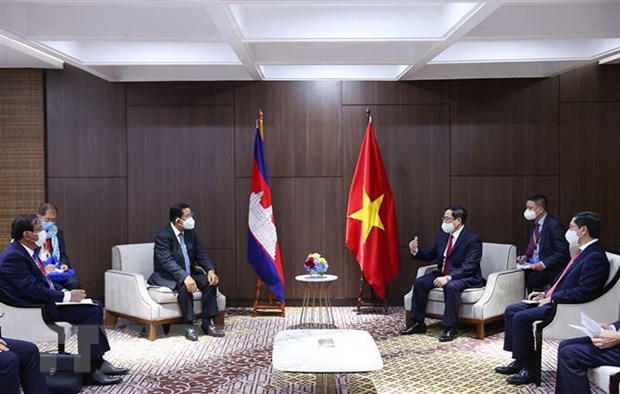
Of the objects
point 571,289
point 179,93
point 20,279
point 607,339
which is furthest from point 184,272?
point 607,339

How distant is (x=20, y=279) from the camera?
205 inches

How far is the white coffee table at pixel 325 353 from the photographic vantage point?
4.66m

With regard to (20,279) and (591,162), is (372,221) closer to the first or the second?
(591,162)

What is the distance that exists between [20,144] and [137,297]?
3.20 metres

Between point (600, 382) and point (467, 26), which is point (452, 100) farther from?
point (600, 382)

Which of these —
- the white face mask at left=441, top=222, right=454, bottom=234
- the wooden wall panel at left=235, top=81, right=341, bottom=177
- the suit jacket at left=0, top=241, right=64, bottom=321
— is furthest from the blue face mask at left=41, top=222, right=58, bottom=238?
the white face mask at left=441, top=222, right=454, bottom=234

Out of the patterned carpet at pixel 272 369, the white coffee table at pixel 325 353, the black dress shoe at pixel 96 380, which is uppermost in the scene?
the white coffee table at pixel 325 353

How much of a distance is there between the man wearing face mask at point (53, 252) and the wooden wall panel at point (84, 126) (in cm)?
143

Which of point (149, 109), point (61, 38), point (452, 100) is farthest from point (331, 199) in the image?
point (61, 38)

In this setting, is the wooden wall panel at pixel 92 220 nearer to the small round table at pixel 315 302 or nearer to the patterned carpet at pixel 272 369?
the patterned carpet at pixel 272 369

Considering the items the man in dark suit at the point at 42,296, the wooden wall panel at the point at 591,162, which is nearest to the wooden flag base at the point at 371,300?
the wooden wall panel at the point at 591,162

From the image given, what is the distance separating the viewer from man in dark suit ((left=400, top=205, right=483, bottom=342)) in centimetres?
709

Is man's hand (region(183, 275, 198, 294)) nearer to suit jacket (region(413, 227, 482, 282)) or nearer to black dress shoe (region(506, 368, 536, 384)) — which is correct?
suit jacket (region(413, 227, 482, 282))

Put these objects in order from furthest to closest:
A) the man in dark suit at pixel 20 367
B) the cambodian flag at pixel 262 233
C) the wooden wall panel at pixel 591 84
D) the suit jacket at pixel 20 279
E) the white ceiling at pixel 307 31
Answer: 1. the wooden wall panel at pixel 591 84
2. the cambodian flag at pixel 262 233
3. the white ceiling at pixel 307 31
4. the suit jacket at pixel 20 279
5. the man in dark suit at pixel 20 367
